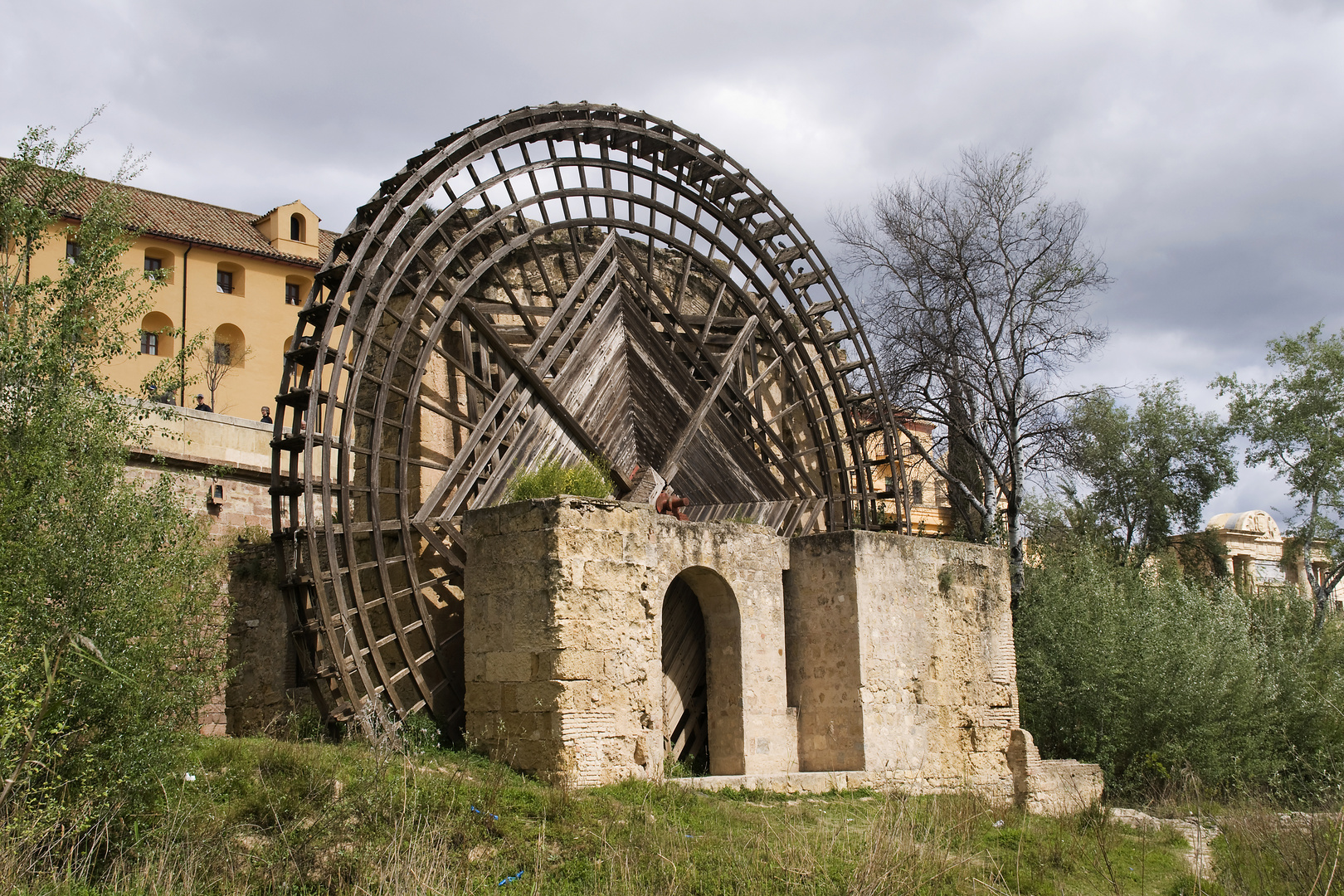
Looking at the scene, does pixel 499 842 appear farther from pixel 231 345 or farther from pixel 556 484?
pixel 231 345

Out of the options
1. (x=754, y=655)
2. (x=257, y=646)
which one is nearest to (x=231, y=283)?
(x=257, y=646)

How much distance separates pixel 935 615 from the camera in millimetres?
12742

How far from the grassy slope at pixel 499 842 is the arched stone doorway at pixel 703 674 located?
204 cm

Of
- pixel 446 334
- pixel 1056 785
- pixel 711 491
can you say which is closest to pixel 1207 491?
pixel 1056 785

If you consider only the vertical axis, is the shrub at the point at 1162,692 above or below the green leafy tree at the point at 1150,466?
below

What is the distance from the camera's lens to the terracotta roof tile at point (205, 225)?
28.1m

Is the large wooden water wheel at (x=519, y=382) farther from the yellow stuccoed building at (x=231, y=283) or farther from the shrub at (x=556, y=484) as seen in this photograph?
the yellow stuccoed building at (x=231, y=283)

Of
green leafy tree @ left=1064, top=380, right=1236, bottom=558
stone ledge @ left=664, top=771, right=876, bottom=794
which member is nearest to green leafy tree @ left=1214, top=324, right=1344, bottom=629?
green leafy tree @ left=1064, top=380, right=1236, bottom=558

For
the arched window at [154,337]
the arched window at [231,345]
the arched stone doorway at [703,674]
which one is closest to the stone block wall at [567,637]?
the arched stone doorway at [703,674]

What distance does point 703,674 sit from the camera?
489 inches

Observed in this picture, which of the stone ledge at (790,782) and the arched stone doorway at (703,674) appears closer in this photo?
the stone ledge at (790,782)

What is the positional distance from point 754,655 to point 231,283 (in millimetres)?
23416

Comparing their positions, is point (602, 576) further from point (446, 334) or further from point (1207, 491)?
point (1207, 491)

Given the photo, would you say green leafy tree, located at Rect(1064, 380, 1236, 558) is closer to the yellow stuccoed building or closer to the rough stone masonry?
the rough stone masonry
